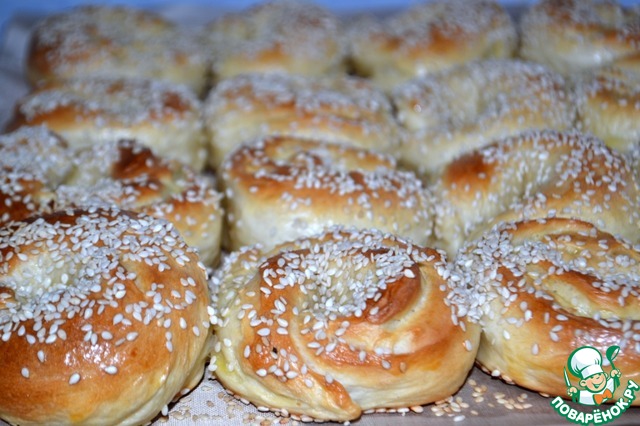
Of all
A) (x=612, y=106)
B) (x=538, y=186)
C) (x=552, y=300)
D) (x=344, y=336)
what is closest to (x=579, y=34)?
(x=612, y=106)

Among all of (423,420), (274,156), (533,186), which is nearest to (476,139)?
(533,186)

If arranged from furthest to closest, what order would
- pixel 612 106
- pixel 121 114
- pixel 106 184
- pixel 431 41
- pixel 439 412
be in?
1. pixel 431 41
2. pixel 121 114
3. pixel 612 106
4. pixel 106 184
5. pixel 439 412

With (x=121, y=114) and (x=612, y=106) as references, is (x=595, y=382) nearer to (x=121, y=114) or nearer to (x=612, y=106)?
(x=612, y=106)

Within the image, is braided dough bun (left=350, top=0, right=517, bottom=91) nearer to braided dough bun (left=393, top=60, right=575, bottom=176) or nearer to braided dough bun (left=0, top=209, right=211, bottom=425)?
braided dough bun (left=393, top=60, right=575, bottom=176)

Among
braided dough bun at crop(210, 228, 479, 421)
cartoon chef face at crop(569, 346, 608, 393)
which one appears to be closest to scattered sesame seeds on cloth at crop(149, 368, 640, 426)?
braided dough bun at crop(210, 228, 479, 421)

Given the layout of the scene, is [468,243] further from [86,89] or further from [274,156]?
[86,89]
